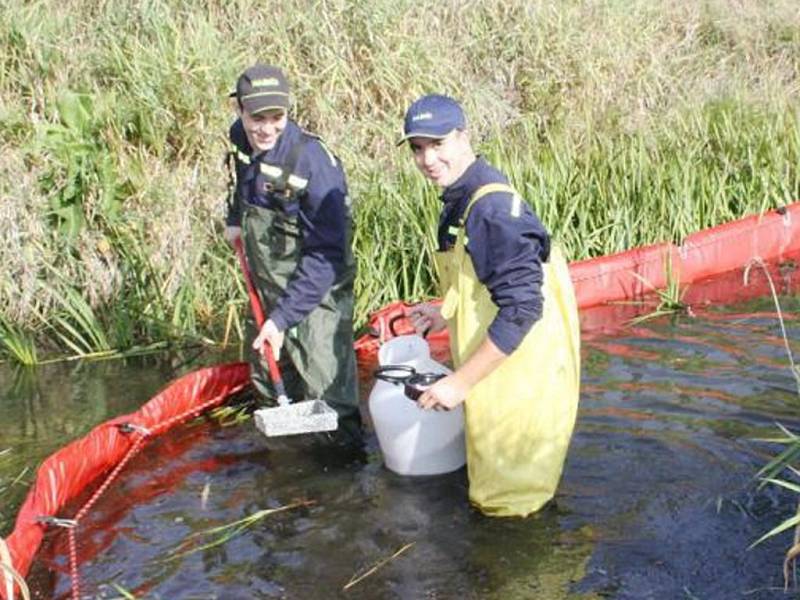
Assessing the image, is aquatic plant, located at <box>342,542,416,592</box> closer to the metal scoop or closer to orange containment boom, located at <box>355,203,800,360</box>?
the metal scoop

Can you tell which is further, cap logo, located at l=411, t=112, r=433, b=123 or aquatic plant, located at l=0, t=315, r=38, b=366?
aquatic plant, located at l=0, t=315, r=38, b=366

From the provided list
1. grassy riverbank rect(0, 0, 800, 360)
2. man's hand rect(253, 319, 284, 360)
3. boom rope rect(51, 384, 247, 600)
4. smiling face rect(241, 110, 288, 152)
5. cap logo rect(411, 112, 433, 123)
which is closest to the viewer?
cap logo rect(411, 112, 433, 123)

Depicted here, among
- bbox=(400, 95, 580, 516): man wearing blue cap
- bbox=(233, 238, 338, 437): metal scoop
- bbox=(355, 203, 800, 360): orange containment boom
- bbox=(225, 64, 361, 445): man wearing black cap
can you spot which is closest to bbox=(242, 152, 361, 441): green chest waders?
bbox=(225, 64, 361, 445): man wearing black cap

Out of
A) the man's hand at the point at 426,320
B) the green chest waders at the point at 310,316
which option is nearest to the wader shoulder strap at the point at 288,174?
the green chest waders at the point at 310,316

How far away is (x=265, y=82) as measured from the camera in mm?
4586

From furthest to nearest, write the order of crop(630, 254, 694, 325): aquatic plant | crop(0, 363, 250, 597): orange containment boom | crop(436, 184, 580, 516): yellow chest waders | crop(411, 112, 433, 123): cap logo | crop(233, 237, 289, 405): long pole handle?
crop(630, 254, 694, 325): aquatic plant
crop(233, 237, 289, 405): long pole handle
crop(0, 363, 250, 597): orange containment boom
crop(436, 184, 580, 516): yellow chest waders
crop(411, 112, 433, 123): cap logo

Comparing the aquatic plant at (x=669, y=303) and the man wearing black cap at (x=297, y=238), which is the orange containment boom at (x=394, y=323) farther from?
the man wearing black cap at (x=297, y=238)

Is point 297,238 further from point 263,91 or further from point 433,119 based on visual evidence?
point 433,119

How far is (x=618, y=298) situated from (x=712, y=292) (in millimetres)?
666

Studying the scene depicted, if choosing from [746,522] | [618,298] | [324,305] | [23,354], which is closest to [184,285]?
[23,354]

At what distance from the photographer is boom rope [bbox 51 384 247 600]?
166 inches

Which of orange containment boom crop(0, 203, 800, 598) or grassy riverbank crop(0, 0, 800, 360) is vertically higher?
grassy riverbank crop(0, 0, 800, 360)

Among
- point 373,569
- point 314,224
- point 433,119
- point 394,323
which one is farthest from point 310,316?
point 433,119

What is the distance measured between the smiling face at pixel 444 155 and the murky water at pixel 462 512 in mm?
1369
